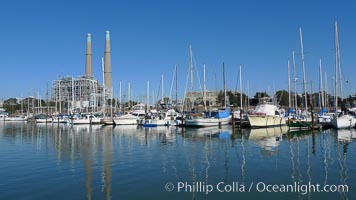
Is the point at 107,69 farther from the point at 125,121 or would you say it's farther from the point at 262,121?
the point at 262,121

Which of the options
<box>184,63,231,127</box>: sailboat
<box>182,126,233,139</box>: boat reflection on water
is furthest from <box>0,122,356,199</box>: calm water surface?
<box>184,63,231,127</box>: sailboat

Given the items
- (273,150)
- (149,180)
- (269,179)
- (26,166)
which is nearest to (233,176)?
(269,179)

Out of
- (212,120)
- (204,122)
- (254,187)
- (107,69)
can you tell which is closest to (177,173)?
(254,187)

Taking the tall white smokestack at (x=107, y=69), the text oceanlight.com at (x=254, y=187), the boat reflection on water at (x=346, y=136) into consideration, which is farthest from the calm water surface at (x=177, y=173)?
the tall white smokestack at (x=107, y=69)

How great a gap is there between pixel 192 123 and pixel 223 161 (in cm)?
3811

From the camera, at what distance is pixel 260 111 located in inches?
2302

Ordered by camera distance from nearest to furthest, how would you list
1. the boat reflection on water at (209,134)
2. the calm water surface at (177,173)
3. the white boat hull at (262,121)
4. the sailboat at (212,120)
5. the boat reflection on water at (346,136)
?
the calm water surface at (177,173) → the boat reflection on water at (346,136) → the boat reflection on water at (209,134) → the white boat hull at (262,121) → the sailboat at (212,120)

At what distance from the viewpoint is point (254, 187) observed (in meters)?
15.2

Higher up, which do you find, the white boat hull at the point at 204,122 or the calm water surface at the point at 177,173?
the white boat hull at the point at 204,122

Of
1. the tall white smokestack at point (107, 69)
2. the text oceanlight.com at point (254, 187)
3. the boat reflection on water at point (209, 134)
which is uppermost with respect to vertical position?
the tall white smokestack at point (107, 69)

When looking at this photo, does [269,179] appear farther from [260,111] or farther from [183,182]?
[260,111]

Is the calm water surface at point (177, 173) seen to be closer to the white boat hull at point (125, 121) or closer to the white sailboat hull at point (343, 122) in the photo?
the white sailboat hull at point (343, 122)

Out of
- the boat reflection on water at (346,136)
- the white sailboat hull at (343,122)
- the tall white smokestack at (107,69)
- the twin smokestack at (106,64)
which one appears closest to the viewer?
the boat reflection on water at (346,136)

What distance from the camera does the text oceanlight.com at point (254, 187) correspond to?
1465cm
